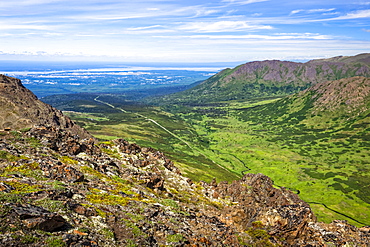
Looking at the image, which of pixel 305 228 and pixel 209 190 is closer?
pixel 305 228

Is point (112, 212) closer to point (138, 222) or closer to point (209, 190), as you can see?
point (138, 222)

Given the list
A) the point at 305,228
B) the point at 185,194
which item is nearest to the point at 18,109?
the point at 185,194

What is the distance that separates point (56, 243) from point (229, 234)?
81.7ft

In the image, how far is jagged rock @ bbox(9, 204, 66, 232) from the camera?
25.5 metres

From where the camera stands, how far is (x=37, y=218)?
2617cm

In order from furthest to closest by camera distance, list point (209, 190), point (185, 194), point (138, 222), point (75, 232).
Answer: point (209, 190), point (185, 194), point (138, 222), point (75, 232)

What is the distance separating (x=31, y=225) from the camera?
2516 cm

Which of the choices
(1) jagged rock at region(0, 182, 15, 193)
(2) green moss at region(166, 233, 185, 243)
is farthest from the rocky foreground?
(1) jagged rock at region(0, 182, 15, 193)

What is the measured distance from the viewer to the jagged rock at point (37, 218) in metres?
25.5

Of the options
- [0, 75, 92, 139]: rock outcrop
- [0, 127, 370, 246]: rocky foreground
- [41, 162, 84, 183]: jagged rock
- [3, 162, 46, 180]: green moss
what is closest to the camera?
[0, 127, 370, 246]: rocky foreground

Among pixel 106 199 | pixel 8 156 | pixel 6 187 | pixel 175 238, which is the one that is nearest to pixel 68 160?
pixel 8 156

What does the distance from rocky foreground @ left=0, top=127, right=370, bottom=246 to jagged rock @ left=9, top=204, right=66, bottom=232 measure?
0.09m

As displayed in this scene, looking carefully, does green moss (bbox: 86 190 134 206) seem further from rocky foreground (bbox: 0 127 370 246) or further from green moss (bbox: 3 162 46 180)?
green moss (bbox: 3 162 46 180)

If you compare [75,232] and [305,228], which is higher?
[75,232]
